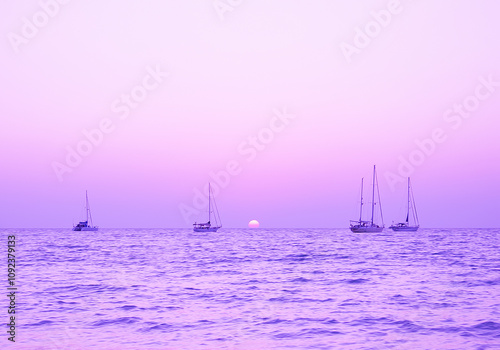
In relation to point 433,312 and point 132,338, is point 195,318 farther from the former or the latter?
point 433,312

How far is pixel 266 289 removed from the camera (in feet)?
94.8

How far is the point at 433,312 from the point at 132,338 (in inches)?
480

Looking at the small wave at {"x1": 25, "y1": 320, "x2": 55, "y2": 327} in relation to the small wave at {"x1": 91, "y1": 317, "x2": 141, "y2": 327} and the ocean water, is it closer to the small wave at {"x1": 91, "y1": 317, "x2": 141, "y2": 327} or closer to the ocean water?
the ocean water

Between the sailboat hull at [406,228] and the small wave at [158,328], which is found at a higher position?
the small wave at [158,328]

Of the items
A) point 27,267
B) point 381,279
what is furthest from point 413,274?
point 27,267

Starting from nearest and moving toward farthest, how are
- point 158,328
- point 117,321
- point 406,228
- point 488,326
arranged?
point 158,328 < point 488,326 < point 117,321 < point 406,228

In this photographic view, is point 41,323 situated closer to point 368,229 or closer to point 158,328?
point 158,328

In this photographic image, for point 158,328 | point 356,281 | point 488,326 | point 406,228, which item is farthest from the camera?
point 406,228

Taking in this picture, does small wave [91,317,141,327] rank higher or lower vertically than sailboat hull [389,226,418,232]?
higher

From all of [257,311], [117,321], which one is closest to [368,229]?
[257,311]

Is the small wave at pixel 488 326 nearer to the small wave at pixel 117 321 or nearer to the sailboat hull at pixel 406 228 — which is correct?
the small wave at pixel 117 321

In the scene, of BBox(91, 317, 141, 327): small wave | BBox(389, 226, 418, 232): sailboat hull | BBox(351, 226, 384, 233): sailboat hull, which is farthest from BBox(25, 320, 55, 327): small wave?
BBox(389, 226, 418, 232): sailboat hull

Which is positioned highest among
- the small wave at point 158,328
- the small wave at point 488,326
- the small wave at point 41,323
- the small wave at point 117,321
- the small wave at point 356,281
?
the small wave at point 41,323

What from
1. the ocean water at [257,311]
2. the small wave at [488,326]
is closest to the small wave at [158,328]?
the ocean water at [257,311]
